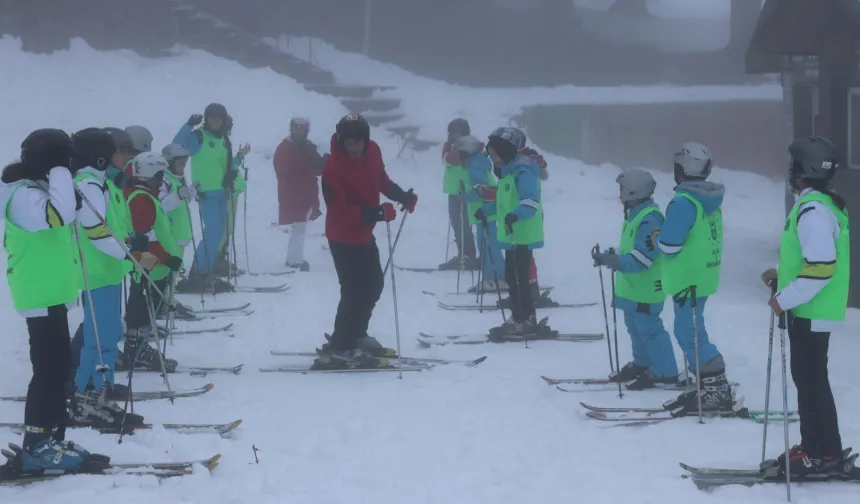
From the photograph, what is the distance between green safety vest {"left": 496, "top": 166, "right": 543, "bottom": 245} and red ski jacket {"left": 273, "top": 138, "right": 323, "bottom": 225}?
4.61 meters

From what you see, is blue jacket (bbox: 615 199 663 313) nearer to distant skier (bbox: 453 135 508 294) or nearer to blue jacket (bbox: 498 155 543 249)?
blue jacket (bbox: 498 155 543 249)

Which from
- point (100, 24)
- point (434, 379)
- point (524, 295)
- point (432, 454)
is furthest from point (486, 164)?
point (100, 24)

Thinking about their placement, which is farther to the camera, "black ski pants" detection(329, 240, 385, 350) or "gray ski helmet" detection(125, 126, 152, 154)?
"gray ski helmet" detection(125, 126, 152, 154)

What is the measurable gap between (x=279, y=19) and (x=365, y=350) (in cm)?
2033

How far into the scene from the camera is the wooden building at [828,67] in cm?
1034

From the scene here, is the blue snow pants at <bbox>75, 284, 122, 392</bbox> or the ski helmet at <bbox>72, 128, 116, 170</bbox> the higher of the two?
the ski helmet at <bbox>72, 128, 116, 170</bbox>

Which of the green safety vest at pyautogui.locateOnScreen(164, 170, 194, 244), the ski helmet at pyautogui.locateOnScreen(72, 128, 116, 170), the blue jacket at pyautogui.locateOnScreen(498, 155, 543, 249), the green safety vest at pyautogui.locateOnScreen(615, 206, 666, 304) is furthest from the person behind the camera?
the green safety vest at pyautogui.locateOnScreen(164, 170, 194, 244)

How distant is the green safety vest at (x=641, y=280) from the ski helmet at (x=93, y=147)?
331cm

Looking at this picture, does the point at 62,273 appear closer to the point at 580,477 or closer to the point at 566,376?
the point at 580,477

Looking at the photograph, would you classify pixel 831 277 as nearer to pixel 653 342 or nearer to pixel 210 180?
pixel 653 342

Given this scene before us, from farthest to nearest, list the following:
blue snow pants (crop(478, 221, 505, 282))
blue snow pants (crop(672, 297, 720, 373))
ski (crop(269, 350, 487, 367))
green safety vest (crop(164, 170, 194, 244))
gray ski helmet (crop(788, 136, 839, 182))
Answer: blue snow pants (crop(478, 221, 505, 282))
green safety vest (crop(164, 170, 194, 244))
ski (crop(269, 350, 487, 367))
blue snow pants (crop(672, 297, 720, 373))
gray ski helmet (crop(788, 136, 839, 182))

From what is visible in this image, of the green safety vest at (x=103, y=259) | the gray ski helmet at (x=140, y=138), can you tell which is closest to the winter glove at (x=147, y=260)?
the green safety vest at (x=103, y=259)

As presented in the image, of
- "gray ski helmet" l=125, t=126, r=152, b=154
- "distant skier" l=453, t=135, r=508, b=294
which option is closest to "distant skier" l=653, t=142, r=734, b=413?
"distant skier" l=453, t=135, r=508, b=294

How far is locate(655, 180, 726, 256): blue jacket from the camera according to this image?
19.9ft
